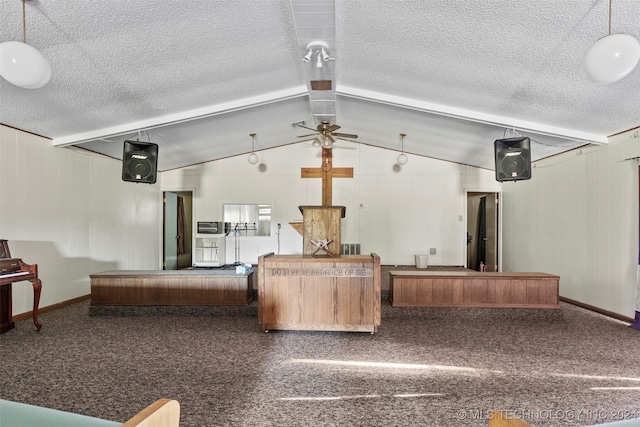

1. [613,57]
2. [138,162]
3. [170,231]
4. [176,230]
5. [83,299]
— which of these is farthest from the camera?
[176,230]

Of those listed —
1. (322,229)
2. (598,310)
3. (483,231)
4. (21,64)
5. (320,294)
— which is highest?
(21,64)

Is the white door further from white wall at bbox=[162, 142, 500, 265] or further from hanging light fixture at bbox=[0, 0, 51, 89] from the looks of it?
hanging light fixture at bbox=[0, 0, 51, 89]

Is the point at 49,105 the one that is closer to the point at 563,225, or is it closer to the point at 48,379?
the point at 48,379

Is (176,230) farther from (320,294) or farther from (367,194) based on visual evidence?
(320,294)

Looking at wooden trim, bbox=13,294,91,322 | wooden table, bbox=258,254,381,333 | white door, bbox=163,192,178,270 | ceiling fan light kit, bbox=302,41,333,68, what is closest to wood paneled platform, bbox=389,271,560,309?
wooden table, bbox=258,254,381,333

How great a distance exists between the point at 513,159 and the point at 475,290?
76.3 inches

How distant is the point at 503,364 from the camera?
3.12 metres

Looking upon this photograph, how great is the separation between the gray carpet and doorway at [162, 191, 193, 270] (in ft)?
13.5

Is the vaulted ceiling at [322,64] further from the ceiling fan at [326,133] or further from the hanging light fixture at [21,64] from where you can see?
the hanging light fixture at [21,64]

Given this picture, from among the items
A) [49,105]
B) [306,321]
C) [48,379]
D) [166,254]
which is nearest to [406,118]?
[306,321]

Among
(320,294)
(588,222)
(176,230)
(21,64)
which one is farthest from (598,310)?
(176,230)

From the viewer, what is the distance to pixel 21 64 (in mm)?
2068

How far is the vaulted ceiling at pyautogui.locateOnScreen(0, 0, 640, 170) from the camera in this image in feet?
9.36

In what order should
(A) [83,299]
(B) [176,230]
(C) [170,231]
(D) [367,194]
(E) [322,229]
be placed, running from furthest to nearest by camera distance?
1. (B) [176,230]
2. (C) [170,231]
3. (D) [367,194]
4. (A) [83,299]
5. (E) [322,229]
